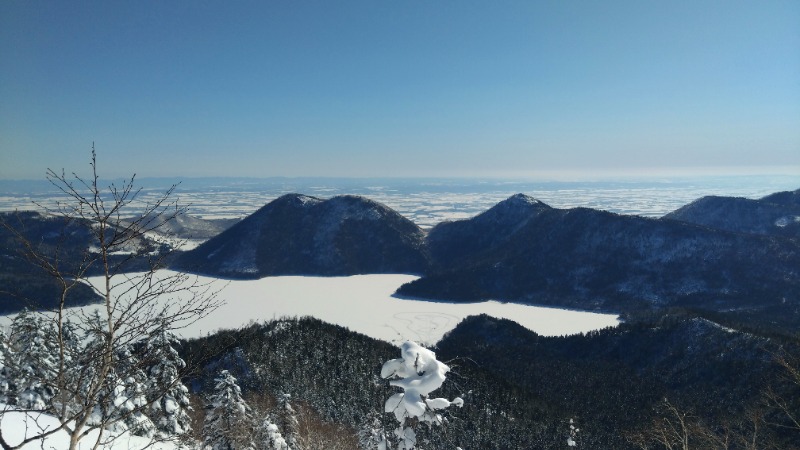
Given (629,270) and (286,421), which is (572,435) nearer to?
(286,421)

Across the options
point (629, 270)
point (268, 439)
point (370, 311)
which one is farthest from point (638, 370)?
point (268, 439)

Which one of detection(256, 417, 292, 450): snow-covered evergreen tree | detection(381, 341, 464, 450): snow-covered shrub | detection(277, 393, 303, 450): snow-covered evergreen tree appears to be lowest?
detection(277, 393, 303, 450): snow-covered evergreen tree

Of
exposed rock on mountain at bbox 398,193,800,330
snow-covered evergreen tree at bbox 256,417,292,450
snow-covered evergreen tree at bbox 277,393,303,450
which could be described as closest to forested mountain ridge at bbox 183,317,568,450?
snow-covered evergreen tree at bbox 277,393,303,450

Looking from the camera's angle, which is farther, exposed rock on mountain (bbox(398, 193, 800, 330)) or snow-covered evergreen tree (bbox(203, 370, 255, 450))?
exposed rock on mountain (bbox(398, 193, 800, 330))

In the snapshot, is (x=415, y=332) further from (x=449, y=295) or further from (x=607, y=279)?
(x=607, y=279)

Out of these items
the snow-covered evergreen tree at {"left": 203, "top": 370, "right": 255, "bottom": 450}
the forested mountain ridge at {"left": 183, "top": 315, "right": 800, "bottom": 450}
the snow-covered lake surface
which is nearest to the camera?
the snow-covered evergreen tree at {"left": 203, "top": 370, "right": 255, "bottom": 450}

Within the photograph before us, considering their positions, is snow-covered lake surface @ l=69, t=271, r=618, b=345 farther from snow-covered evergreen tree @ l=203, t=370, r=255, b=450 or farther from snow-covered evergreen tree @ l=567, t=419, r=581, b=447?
snow-covered evergreen tree @ l=203, t=370, r=255, b=450
